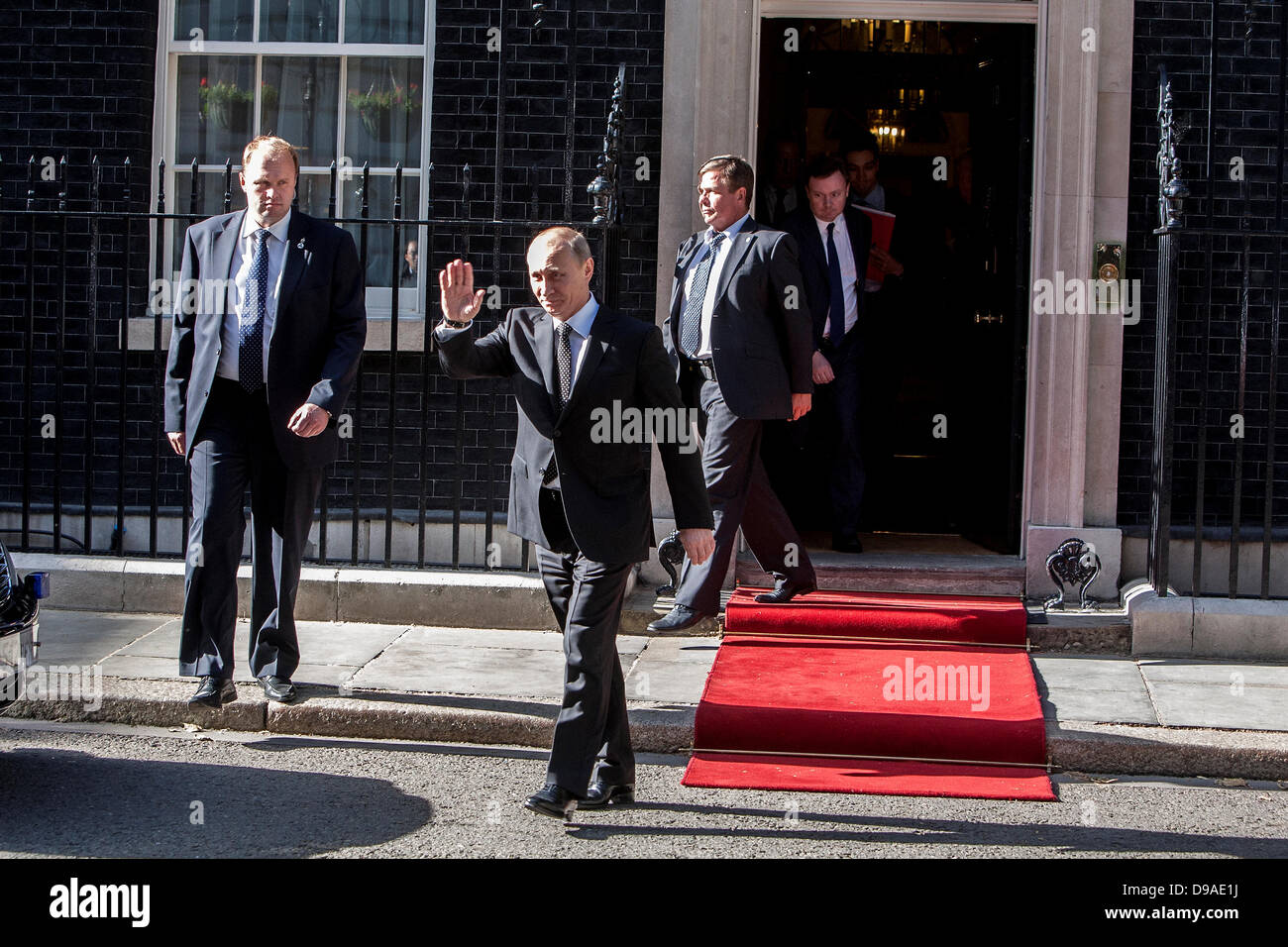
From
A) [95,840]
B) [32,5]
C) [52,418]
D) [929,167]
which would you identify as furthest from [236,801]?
[929,167]

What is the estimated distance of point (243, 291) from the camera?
6.11 m

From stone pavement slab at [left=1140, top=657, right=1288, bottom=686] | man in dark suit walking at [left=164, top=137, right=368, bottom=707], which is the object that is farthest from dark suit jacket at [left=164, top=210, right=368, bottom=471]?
stone pavement slab at [left=1140, top=657, right=1288, bottom=686]

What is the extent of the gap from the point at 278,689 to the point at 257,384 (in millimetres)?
1246

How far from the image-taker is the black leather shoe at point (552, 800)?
16.2 ft

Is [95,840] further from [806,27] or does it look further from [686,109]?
[806,27]

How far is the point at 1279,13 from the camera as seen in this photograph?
8.10 meters

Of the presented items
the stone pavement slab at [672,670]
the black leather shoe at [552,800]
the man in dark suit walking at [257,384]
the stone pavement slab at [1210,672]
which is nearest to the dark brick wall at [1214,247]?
the stone pavement slab at [1210,672]

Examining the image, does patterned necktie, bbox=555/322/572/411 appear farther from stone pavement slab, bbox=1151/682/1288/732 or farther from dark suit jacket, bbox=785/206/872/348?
dark suit jacket, bbox=785/206/872/348

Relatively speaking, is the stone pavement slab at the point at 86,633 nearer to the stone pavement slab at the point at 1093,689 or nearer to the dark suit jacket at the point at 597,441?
the dark suit jacket at the point at 597,441

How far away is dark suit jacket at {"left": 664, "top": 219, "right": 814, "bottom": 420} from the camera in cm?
700

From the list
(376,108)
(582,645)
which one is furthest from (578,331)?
(376,108)

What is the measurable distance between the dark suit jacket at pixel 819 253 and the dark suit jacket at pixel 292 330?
110 inches

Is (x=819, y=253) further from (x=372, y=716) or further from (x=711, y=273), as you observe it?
(x=372, y=716)
